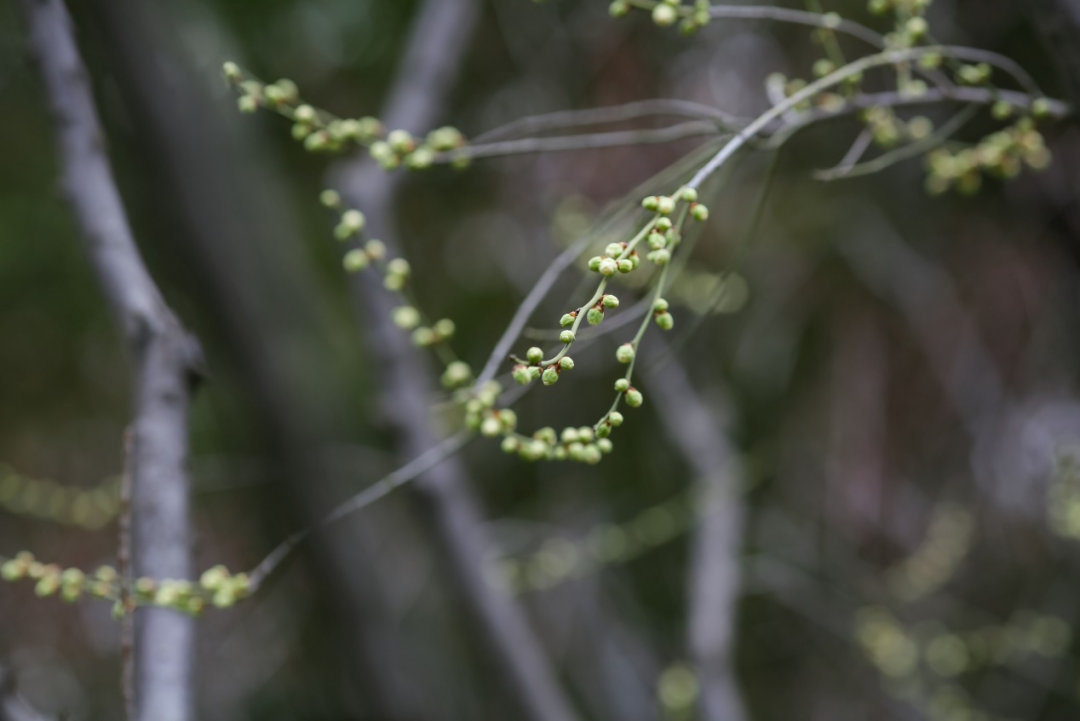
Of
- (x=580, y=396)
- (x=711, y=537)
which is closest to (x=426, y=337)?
(x=711, y=537)

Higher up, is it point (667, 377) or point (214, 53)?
point (214, 53)

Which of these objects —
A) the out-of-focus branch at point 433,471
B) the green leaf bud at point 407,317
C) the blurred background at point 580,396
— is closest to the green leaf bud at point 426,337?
the green leaf bud at point 407,317

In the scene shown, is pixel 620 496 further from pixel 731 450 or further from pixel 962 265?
pixel 962 265

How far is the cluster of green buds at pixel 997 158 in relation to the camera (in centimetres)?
68

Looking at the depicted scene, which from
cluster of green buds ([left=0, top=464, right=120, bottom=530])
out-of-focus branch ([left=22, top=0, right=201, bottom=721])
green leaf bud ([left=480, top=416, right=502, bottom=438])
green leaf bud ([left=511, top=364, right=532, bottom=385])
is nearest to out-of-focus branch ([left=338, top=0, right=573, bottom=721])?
cluster of green buds ([left=0, top=464, right=120, bottom=530])

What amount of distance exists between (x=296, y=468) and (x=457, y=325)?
98cm

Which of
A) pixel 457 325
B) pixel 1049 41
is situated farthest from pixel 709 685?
pixel 457 325

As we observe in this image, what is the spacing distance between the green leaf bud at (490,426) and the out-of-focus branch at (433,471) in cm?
85

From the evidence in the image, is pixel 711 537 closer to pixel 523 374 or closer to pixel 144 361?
pixel 144 361

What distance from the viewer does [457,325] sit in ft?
8.31

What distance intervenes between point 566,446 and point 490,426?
0.06 meters

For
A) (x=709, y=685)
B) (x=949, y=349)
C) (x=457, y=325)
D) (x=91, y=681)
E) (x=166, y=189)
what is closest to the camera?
(x=709, y=685)

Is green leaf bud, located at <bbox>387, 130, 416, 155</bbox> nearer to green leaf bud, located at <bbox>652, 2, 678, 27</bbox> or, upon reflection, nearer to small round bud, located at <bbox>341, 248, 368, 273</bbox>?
small round bud, located at <bbox>341, 248, 368, 273</bbox>

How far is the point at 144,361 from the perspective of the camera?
70 cm
